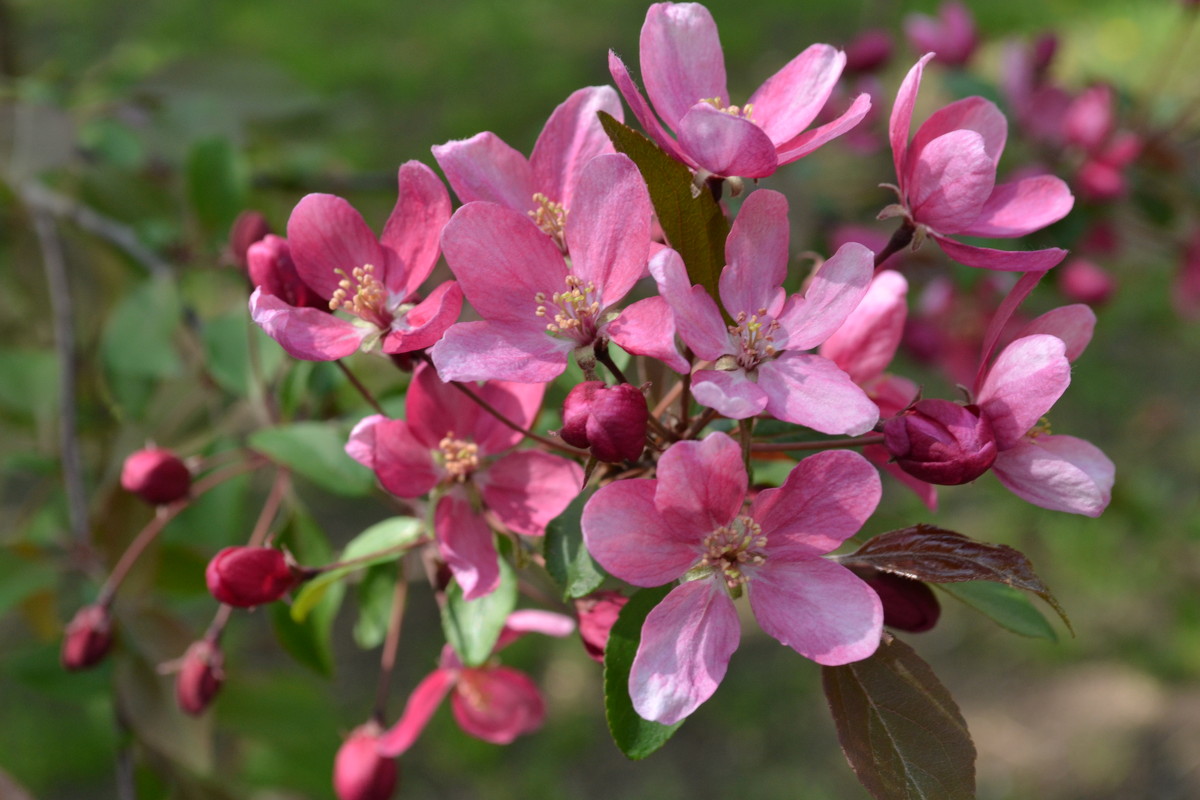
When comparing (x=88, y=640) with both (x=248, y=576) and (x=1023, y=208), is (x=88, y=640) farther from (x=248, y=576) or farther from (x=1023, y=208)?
(x=1023, y=208)

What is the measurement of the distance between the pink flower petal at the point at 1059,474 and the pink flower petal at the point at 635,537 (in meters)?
0.30

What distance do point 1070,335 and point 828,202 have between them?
4.84 feet

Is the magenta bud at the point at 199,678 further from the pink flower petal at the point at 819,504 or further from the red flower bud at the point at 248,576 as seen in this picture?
the pink flower petal at the point at 819,504

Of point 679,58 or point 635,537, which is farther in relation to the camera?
point 679,58

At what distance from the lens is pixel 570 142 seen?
37.8 inches

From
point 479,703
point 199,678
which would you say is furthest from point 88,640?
point 479,703

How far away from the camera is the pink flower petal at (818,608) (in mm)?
791

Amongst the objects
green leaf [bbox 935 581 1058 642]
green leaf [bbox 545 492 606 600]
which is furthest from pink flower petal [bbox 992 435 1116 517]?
green leaf [bbox 545 492 606 600]

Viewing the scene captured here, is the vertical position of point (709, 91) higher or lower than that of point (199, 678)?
higher

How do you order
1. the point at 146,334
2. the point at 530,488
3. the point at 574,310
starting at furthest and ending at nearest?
the point at 146,334
the point at 530,488
the point at 574,310

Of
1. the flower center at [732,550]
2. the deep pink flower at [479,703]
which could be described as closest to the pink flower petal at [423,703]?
the deep pink flower at [479,703]

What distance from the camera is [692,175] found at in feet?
2.78

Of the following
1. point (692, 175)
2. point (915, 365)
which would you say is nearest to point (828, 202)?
point (915, 365)

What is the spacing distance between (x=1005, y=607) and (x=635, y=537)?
1.48 feet
